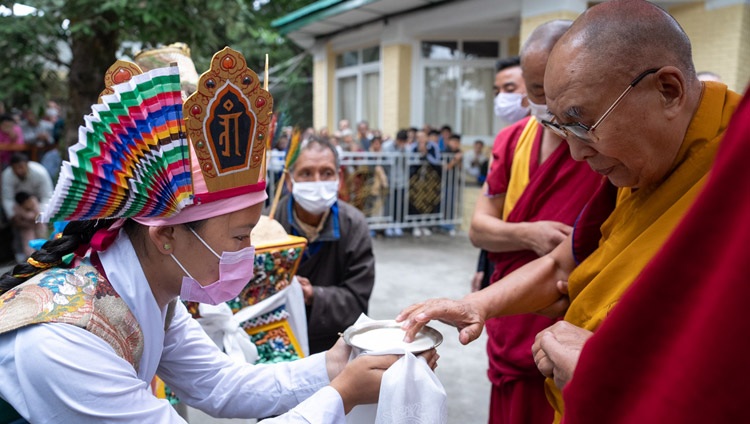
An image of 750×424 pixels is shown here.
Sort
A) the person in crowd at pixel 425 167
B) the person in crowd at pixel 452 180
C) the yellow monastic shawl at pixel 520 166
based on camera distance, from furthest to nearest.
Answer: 1. the person in crowd at pixel 452 180
2. the person in crowd at pixel 425 167
3. the yellow monastic shawl at pixel 520 166

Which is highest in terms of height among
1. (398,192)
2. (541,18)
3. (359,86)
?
(541,18)

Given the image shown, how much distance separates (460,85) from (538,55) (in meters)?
9.29

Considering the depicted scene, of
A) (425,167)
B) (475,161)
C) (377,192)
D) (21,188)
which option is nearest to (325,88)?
(475,161)

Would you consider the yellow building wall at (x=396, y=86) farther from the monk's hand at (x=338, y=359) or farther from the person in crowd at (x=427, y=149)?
the monk's hand at (x=338, y=359)

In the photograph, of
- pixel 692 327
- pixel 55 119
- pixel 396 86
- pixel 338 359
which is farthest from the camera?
pixel 55 119

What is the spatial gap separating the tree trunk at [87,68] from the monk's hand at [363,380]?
5.68 metres

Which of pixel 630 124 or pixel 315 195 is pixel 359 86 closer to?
pixel 315 195

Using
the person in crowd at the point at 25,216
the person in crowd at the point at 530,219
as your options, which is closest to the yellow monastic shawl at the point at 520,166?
the person in crowd at the point at 530,219

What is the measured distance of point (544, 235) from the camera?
6.49 ft

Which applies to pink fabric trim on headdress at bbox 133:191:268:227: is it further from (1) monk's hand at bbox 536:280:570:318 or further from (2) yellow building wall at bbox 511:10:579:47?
(2) yellow building wall at bbox 511:10:579:47

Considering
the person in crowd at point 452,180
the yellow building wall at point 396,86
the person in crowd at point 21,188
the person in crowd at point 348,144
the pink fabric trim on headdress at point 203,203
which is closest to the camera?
the pink fabric trim on headdress at point 203,203

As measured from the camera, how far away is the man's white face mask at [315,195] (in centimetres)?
279

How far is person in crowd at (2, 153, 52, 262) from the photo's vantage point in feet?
21.9

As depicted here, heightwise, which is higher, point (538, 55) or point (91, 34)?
point (91, 34)
